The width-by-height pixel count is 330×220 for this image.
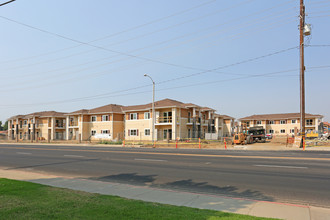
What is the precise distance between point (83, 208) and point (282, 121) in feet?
245

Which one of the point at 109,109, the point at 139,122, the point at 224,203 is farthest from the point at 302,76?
the point at 109,109

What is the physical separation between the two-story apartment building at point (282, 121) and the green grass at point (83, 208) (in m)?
69.0

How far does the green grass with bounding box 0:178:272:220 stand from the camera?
17.3 feet

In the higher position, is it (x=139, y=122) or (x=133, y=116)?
(x=133, y=116)

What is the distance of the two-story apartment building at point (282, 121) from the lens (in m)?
66.9

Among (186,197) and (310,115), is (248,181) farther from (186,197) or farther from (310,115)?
(310,115)

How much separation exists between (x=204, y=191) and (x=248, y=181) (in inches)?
90.7

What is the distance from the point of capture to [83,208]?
19.0 ft

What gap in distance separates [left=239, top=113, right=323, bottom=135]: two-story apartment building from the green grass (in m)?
69.0

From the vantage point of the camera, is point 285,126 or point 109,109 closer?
point 109,109

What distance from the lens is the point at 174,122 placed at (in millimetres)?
48750

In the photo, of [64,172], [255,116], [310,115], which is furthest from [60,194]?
[255,116]

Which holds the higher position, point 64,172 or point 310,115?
point 310,115

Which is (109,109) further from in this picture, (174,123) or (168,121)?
(174,123)
